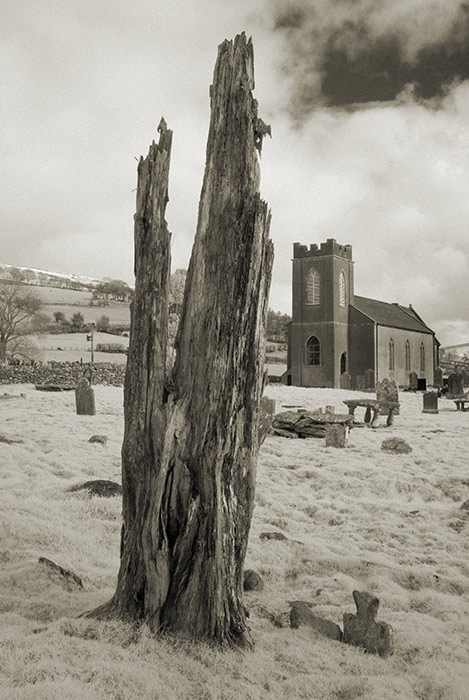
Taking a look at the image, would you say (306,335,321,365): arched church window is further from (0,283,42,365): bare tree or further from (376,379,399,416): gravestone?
(376,379,399,416): gravestone

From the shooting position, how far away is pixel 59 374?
96.9ft

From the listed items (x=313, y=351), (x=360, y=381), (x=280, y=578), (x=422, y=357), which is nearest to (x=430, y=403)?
(x=280, y=578)

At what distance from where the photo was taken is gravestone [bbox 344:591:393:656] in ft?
15.1

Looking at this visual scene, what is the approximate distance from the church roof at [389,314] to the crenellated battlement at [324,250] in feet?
15.2

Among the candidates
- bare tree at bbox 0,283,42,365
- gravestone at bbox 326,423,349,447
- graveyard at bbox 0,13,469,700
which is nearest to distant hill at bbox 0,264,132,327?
bare tree at bbox 0,283,42,365

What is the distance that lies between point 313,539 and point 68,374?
2447cm

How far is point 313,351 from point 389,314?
35.5ft

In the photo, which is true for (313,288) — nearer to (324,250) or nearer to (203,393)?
(324,250)

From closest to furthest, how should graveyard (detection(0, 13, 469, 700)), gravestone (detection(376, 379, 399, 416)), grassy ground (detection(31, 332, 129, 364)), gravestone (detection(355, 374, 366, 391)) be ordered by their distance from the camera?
graveyard (detection(0, 13, 469, 700))
gravestone (detection(376, 379, 399, 416))
grassy ground (detection(31, 332, 129, 364))
gravestone (detection(355, 374, 366, 391))

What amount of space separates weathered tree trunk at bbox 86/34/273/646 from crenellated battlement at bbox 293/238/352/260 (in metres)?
44.7

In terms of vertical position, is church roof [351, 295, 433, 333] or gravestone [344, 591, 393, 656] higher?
church roof [351, 295, 433, 333]

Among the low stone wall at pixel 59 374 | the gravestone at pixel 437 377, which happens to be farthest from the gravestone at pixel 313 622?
the gravestone at pixel 437 377

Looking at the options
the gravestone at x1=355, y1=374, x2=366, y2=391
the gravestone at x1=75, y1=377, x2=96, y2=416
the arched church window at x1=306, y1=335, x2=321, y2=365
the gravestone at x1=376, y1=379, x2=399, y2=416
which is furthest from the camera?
the arched church window at x1=306, y1=335, x2=321, y2=365

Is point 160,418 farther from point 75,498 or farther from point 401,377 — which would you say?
point 401,377
